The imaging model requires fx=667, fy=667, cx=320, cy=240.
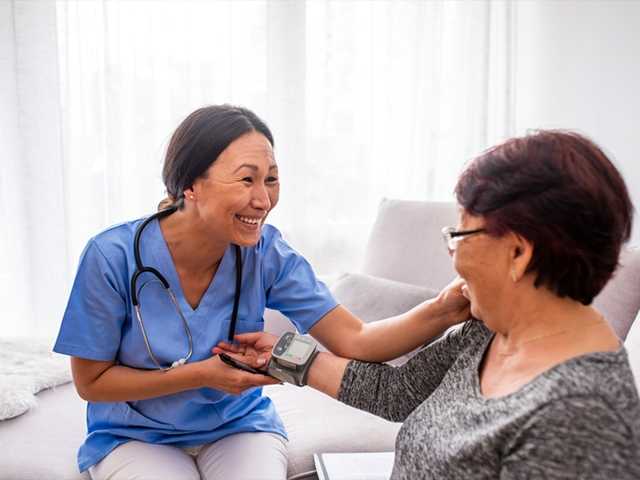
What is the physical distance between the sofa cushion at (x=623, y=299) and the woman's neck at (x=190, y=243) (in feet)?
3.19

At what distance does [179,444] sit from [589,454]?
0.95 meters

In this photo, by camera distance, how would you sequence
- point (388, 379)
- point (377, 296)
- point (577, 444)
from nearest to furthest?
point (577, 444) → point (388, 379) → point (377, 296)

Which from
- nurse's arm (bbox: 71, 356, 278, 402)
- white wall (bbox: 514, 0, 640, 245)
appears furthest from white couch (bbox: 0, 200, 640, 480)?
white wall (bbox: 514, 0, 640, 245)

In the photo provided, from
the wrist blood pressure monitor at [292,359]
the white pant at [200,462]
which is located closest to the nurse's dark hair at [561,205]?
the wrist blood pressure monitor at [292,359]

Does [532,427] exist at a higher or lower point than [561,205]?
lower

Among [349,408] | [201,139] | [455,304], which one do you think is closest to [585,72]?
[349,408]

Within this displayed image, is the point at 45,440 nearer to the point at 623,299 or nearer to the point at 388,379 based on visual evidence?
the point at 388,379

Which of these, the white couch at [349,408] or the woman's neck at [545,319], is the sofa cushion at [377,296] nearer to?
the white couch at [349,408]

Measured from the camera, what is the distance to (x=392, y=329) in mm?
1420

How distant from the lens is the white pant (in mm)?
1376

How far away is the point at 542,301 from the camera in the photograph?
3.25 ft

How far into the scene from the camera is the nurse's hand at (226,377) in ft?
4.43

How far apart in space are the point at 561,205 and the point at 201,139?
0.77 metres

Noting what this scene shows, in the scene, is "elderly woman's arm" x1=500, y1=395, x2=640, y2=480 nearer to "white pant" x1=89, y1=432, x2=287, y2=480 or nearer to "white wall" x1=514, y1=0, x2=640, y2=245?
"white pant" x1=89, y1=432, x2=287, y2=480
